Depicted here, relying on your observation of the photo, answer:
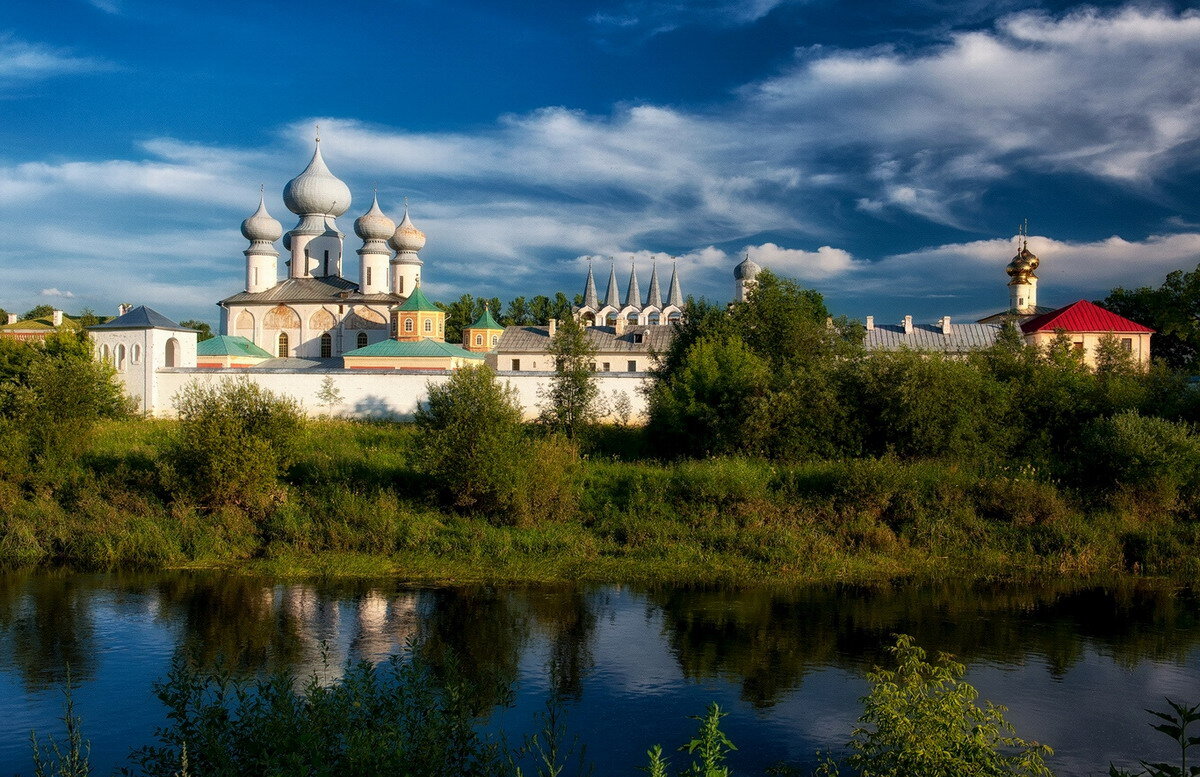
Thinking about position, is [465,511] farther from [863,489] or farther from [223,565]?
[863,489]

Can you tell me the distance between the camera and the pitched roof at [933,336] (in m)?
38.6

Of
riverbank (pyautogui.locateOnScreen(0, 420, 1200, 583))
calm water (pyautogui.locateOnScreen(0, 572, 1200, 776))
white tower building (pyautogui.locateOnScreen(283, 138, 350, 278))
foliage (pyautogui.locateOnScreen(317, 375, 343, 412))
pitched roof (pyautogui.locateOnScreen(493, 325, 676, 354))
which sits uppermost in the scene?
white tower building (pyautogui.locateOnScreen(283, 138, 350, 278))

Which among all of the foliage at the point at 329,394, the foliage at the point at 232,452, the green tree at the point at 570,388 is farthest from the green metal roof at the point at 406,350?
the foliage at the point at 232,452

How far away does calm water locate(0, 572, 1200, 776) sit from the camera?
8602mm

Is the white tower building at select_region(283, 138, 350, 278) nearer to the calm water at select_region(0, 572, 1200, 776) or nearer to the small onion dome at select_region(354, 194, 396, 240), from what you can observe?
the small onion dome at select_region(354, 194, 396, 240)

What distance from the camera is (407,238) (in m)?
41.3

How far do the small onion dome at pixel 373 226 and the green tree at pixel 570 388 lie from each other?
2118 centimetres

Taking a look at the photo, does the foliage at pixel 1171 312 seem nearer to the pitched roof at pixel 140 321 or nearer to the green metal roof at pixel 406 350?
the green metal roof at pixel 406 350

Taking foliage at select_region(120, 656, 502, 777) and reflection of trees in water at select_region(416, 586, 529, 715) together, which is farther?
reflection of trees in water at select_region(416, 586, 529, 715)

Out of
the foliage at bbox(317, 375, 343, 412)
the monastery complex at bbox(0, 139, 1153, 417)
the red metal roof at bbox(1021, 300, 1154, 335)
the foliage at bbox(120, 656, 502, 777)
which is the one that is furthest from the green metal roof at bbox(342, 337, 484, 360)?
the foliage at bbox(120, 656, 502, 777)

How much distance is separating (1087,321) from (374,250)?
1107 inches

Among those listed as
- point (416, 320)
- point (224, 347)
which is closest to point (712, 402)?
point (416, 320)

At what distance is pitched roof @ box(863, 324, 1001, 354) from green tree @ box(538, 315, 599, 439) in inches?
777

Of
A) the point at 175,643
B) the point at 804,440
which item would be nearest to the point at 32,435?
the point at 175,643
